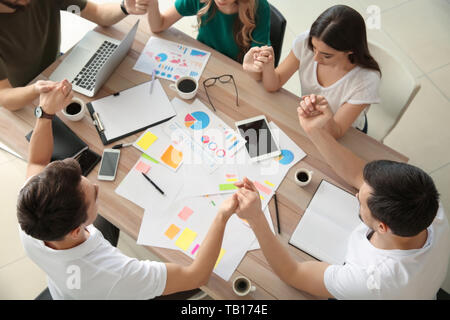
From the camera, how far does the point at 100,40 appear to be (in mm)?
1819

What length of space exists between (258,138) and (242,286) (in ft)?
2.13

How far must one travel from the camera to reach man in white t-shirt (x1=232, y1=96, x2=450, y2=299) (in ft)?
3.55

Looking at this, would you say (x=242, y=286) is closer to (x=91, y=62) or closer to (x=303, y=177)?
(x=303, y=177)

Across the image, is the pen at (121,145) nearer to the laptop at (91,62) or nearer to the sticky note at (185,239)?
the laptop at (91,62)

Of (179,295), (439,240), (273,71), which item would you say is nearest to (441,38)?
(273,71)

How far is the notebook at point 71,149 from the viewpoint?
4.93 ft

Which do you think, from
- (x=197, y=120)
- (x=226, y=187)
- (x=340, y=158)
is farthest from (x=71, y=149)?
(x=340, y=158)

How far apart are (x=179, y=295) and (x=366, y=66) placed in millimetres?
1299

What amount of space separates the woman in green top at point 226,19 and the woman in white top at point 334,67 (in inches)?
9.1

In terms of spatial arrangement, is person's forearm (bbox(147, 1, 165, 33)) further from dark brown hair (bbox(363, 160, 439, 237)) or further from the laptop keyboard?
dark brown hair (bbox(363, 160, 439, 237))

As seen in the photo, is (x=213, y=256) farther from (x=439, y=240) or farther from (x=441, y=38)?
(x=441, y=38)

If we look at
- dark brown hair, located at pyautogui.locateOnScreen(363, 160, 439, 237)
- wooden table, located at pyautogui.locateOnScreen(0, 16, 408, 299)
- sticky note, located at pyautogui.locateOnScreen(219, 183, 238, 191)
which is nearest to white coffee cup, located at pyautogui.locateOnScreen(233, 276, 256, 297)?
wooden table, located at pyautogui.locateOnScreen(0, 16, 408, 299)

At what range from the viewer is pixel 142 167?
1516mm

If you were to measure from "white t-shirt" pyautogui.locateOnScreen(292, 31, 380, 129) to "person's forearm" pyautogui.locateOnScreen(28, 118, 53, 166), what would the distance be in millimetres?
1213
